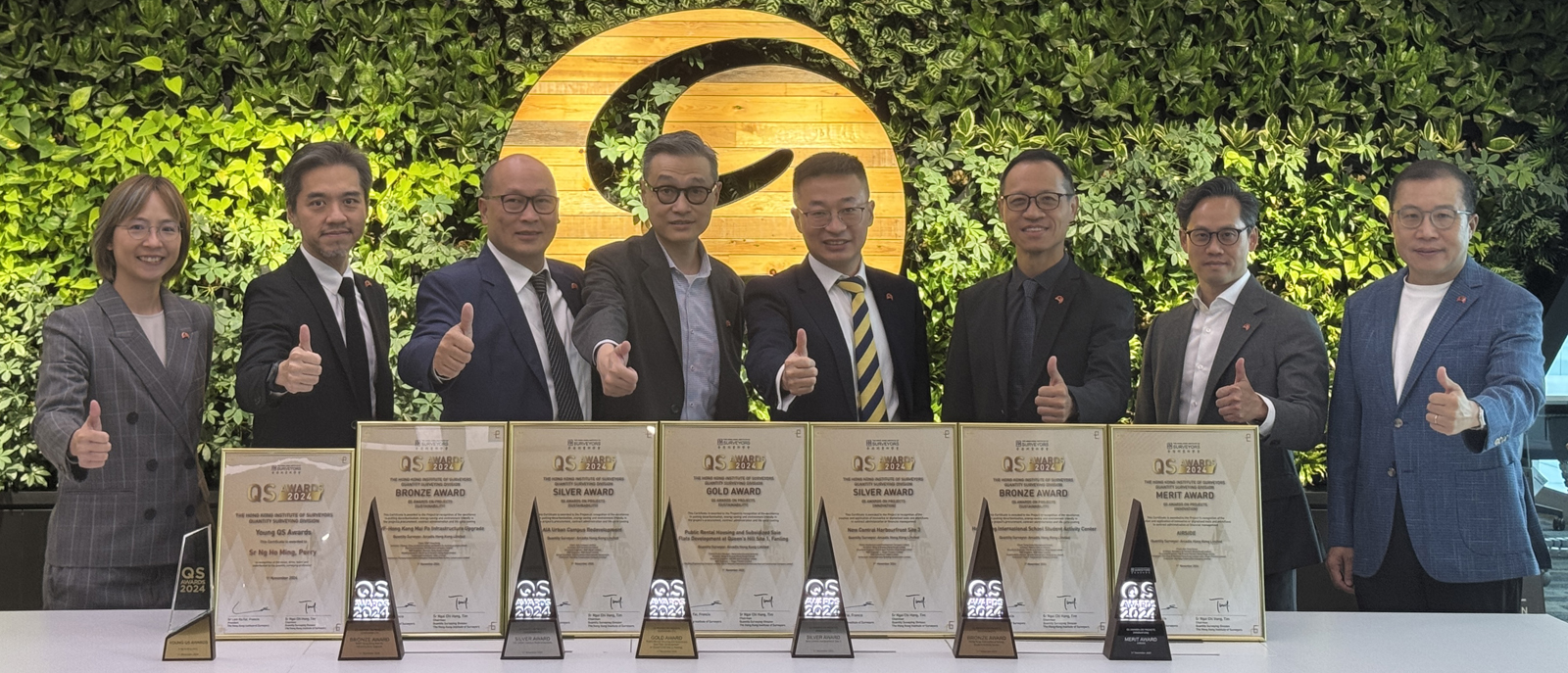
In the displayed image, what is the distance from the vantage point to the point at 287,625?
1840 mm

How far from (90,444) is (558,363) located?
117 cm

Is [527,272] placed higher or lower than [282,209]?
lower

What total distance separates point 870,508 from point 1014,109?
3.15m

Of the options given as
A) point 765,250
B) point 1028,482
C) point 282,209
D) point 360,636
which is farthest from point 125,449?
point 1028,482

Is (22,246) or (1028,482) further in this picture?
(22,246)

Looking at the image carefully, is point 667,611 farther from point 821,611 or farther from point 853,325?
point 853,325

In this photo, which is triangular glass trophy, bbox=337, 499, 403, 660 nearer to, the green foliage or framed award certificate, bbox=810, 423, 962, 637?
framed award certificate, bbox=810, 423, 962, 637

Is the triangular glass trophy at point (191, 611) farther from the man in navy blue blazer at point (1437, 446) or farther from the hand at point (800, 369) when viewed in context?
the man in navy blue blazer at point (1437, 446)

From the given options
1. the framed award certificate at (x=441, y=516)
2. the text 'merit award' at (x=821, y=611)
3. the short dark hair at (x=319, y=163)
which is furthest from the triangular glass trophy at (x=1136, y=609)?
the short dark hair at (x=319, y=163)

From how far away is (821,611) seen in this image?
1.78 m

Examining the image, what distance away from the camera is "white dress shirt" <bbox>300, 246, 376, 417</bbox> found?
11.1 ft

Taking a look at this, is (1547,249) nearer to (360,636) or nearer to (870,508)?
(870,508)

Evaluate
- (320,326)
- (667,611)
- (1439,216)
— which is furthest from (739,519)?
(1439,216)

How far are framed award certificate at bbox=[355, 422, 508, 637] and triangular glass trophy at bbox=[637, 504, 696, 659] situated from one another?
25 centimetres
